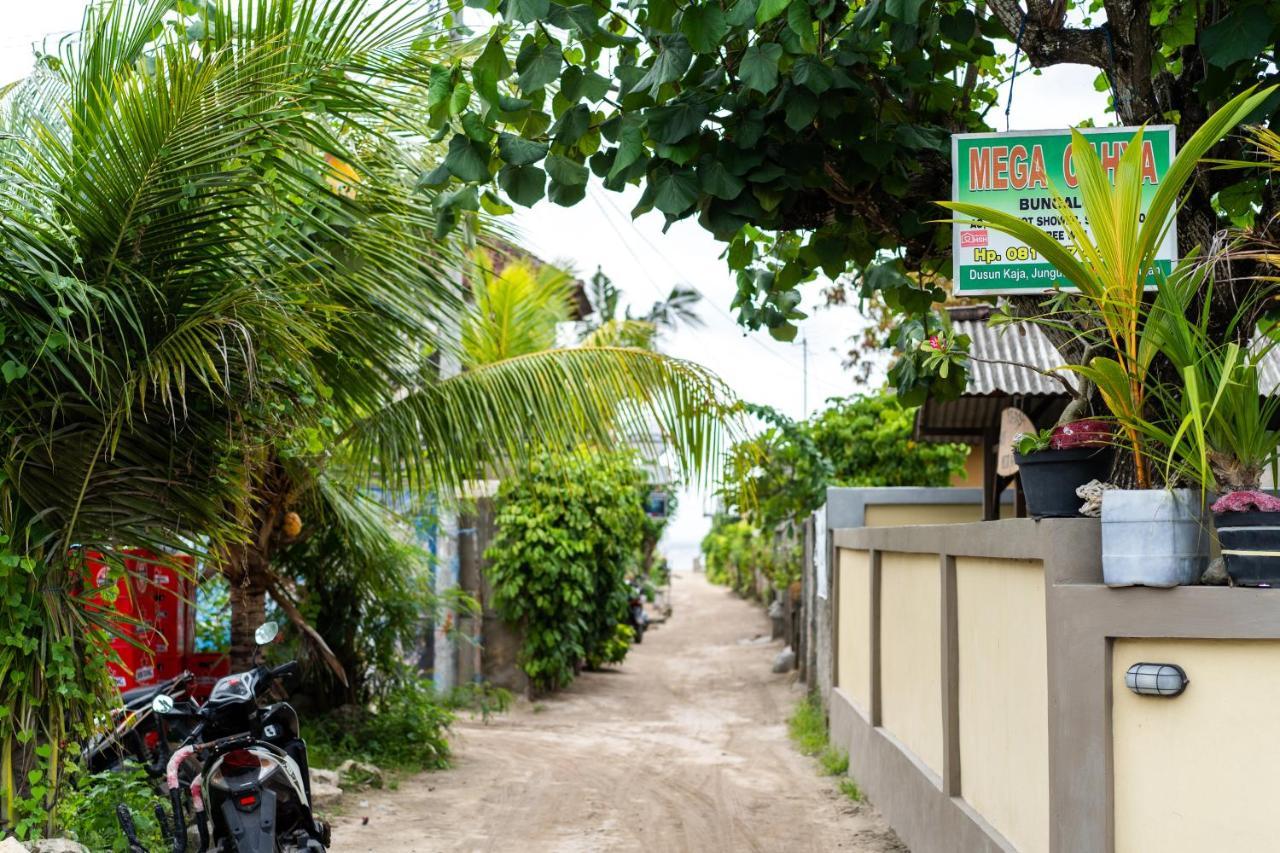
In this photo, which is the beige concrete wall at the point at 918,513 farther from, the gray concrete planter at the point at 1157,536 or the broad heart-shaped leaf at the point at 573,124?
the gray concrete planter at the point at 1157,536

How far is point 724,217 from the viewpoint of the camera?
16.4 ft

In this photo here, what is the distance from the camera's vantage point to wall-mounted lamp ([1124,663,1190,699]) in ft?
12.2

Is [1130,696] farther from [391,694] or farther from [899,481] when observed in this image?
[899,481]

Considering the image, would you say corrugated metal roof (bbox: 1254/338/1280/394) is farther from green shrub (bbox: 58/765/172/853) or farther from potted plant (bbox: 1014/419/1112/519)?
green shrub (bbox: 58/765/172/853)

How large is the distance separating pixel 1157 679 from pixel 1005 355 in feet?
19.5

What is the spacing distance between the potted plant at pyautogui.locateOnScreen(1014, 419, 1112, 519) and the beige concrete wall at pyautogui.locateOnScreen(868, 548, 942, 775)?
2.31 metres

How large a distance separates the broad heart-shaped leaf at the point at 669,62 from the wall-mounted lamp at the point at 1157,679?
2513mm

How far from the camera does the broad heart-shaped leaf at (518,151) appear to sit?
15.4 ft

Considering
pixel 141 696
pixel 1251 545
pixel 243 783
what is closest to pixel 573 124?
pixel 1251 545

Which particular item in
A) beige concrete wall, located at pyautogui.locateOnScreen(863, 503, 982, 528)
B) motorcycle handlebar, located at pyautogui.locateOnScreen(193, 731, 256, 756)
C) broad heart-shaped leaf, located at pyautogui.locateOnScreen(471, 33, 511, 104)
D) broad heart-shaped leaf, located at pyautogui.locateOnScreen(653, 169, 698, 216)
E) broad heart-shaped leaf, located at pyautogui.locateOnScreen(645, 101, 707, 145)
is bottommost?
motorcycle handlebar, located at pyautogui.locateOnScreen(193, 731, 256, 756)

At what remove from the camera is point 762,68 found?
4391mm

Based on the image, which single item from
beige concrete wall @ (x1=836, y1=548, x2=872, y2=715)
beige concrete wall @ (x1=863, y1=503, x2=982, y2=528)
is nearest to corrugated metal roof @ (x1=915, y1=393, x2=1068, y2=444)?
beige concrete wall @ (x1=863, y1=503, x2=982, y2=528)

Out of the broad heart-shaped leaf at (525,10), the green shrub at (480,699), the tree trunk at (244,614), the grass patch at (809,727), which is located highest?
the broad heart-shaped leaf at (525,10)

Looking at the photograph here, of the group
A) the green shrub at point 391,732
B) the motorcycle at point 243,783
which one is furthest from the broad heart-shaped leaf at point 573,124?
the green shrub at point 391,732
